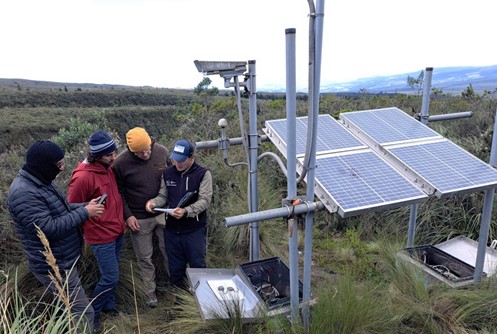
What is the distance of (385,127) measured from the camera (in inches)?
135

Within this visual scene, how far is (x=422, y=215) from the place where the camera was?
16.2 feet

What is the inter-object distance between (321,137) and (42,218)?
2.28 m

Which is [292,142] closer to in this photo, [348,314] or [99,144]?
[348,314]

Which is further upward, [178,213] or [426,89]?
Result: [426,89]

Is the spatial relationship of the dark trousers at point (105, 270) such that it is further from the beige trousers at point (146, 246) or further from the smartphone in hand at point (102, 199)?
the smartphone in hand at point (102, 199)

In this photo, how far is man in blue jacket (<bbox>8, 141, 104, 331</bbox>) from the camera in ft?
8.46

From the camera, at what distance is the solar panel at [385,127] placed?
323 centimetres

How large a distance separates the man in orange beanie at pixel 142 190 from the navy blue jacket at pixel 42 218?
1.85 ft

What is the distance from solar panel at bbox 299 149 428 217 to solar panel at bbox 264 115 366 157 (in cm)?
15

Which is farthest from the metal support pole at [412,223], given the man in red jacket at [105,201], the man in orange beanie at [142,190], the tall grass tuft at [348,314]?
the man in red jacket at [105,201]

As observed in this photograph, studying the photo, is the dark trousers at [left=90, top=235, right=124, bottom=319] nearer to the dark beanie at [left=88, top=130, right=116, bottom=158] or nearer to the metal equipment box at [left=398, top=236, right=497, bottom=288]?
the dark beanie at [left=88, top=130, right=116, bottom=158]

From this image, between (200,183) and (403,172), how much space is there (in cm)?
174

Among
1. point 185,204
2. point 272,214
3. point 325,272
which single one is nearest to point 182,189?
point 185,204

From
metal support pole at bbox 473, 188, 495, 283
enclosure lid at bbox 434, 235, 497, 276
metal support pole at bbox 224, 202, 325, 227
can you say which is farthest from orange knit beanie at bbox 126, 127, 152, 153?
enclosure lid at bbox 434, 235, 497, 276
